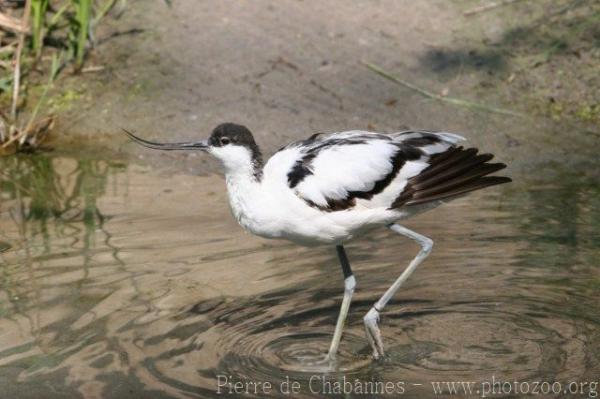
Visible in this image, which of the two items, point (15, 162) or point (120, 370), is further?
point (15, 162)

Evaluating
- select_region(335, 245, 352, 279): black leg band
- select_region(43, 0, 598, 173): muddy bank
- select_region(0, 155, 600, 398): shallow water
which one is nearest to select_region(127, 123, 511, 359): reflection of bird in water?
select_region(335, 245, 352, 279): black leg band

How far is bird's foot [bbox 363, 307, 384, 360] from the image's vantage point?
183 inches

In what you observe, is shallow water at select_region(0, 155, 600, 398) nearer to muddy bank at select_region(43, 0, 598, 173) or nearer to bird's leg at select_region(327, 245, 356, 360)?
bird's leg at select_region(327, 245, 356, 360)

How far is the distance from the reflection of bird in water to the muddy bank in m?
2.31

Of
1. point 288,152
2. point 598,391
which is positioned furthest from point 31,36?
point 598,391

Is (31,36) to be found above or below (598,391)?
above

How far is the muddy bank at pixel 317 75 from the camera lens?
7258 mm

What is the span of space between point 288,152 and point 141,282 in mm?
1135

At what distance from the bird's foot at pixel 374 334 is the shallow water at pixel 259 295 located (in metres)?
0.06

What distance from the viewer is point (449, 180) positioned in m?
4.67

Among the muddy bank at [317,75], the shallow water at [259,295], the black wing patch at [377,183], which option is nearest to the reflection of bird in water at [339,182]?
the black wing patch at [377,183]

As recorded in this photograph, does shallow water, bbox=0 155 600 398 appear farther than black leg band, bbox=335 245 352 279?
No

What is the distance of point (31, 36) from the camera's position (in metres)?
7.79

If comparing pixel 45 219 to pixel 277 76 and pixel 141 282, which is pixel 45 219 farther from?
pixel 277 76
